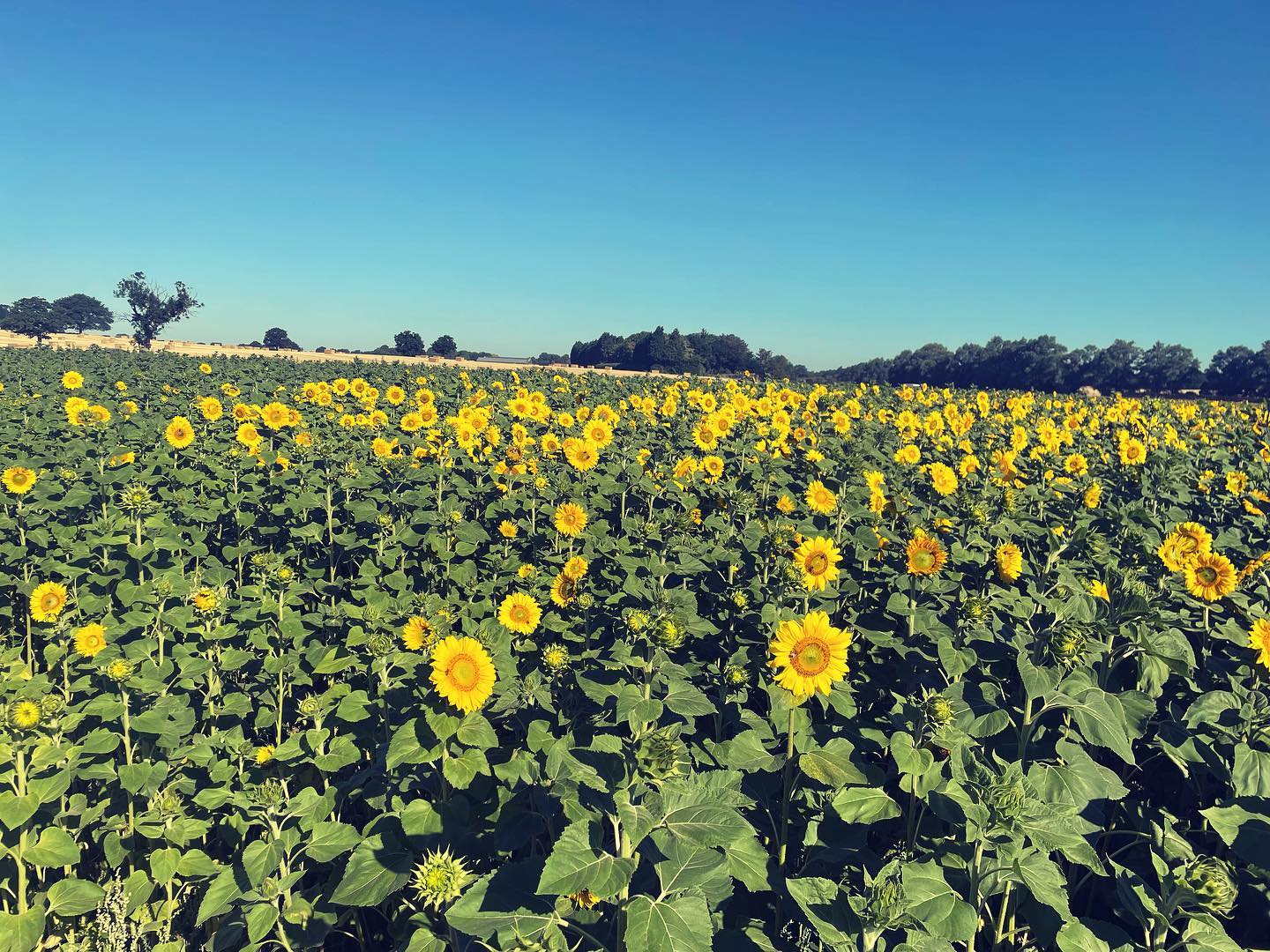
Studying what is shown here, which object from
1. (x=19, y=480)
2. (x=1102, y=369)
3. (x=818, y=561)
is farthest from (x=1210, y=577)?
(x=1102, y=369)

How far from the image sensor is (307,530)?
7.29 meters

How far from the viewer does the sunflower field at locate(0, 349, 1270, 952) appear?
8.89 ft

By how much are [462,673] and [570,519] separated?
389cm

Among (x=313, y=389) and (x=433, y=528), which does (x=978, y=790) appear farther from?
(x=313, y=389)

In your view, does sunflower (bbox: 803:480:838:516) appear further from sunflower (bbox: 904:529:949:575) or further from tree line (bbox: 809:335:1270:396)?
tree line (bbox: 809:335:1270:396)

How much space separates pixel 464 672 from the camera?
→ 3.56 metres

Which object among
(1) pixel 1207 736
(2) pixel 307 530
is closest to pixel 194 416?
(2) pixel 307 530

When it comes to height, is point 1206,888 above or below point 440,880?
above

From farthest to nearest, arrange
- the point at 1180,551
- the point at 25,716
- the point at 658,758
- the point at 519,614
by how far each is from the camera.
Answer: the point at 1180,551 < the point at 519,614 < the point at 25,716 < the point at 658,758

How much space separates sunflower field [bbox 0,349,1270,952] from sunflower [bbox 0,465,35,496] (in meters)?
0.03

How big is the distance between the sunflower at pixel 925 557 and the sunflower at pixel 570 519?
362 cm

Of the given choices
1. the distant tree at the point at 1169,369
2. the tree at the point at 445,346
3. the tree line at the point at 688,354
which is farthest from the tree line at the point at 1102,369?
the tree at the point at 445,346

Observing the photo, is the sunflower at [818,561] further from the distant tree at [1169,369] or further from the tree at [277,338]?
the tree at [277,338]

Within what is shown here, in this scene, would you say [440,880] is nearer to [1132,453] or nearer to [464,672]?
[464,672]
